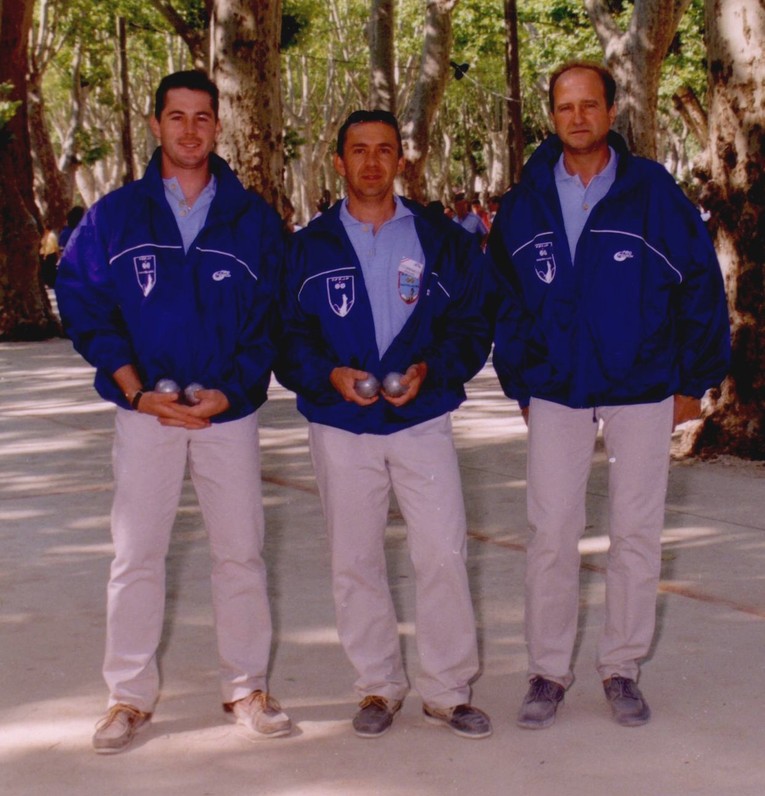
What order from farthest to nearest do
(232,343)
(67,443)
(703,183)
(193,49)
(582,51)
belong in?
(582,51), (193,49), (67,443), (703,183), (232,343)

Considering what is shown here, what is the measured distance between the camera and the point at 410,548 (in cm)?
461

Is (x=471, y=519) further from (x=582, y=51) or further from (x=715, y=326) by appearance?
(x=582, y=51)

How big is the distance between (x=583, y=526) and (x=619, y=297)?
2.39 ft

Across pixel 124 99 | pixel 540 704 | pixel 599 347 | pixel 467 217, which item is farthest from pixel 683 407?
pixel 124 99

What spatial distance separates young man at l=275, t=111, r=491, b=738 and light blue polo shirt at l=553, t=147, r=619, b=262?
307mm

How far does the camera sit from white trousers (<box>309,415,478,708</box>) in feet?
15.1

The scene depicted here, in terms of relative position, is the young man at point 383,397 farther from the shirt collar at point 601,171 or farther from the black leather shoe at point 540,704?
the shirt collar at point 601,171

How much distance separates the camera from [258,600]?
470cm

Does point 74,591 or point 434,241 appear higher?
point 434,241

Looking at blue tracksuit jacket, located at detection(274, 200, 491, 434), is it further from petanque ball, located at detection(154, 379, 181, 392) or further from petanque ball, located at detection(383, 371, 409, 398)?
petanque ball, located at detection(154, 379, 181, 392)

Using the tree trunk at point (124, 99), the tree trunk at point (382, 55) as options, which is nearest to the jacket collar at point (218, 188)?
the tree trunk at point (382, 55)

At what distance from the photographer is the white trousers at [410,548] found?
4.59 metres

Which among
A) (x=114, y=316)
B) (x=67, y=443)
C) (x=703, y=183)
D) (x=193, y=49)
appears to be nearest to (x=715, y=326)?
(x=114, y=316)

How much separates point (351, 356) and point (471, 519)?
10.9ft
